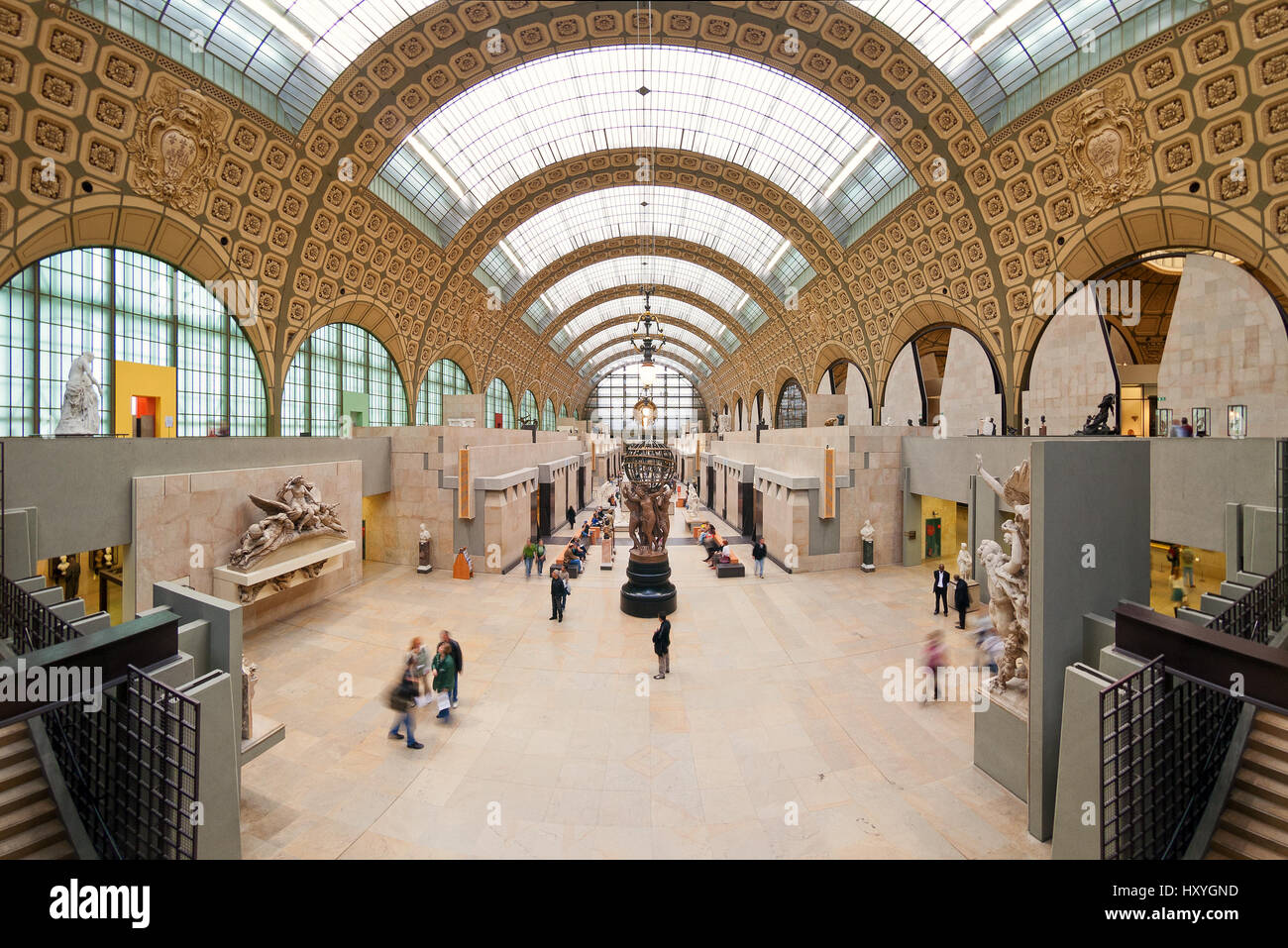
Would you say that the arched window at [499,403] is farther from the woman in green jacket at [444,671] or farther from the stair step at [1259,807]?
the stair step at [1259,807]

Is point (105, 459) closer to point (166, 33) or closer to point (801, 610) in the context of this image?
point (166, 33)

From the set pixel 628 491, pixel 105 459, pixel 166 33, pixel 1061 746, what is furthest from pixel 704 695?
pixel 166 33

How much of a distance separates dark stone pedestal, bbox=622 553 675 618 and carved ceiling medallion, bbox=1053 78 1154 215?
14548 mm

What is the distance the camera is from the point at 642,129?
2347cm

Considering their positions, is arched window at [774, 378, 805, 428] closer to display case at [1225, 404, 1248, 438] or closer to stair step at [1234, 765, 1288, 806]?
display case at [1225, 404, 1248, 438]

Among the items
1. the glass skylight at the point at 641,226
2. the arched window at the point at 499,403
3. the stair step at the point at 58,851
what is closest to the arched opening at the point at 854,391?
the glass skylight at the point at 641,226

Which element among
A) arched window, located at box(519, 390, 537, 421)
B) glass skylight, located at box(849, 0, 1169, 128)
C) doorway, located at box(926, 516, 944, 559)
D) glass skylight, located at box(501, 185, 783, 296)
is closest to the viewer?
glass skylight, located at box(849, 0, 1169, 128)

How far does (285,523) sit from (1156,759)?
1441 cm

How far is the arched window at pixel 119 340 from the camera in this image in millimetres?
11180

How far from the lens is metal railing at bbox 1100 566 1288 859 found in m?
4.17

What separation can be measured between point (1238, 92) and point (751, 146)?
1629 centimetres

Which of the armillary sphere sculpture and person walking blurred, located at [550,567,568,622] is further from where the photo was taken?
the armillary sphere sculpture

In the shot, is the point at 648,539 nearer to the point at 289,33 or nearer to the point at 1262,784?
the point at 1262,784

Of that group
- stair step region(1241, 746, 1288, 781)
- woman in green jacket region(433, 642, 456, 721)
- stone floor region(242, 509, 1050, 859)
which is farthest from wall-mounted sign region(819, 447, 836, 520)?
woman in green jacket region(433, 642, 456, 721)
